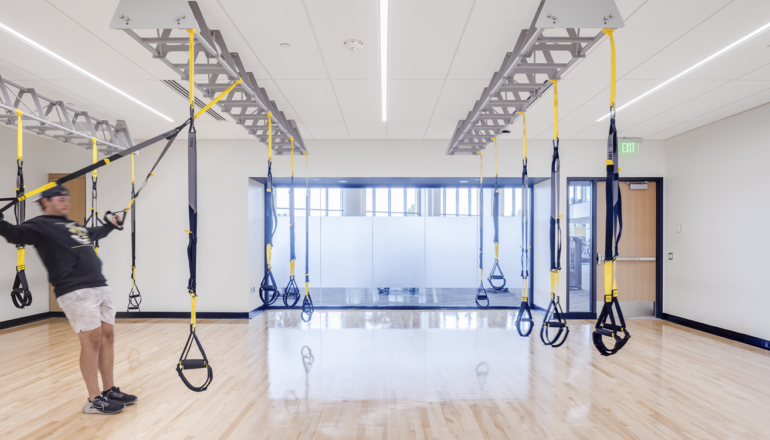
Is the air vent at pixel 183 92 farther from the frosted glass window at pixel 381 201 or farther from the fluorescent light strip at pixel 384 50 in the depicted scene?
the frosted glass window at pixel 381 201

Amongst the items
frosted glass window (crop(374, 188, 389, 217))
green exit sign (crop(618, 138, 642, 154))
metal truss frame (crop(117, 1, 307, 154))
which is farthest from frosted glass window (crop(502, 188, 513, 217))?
metal truss frame (crop(117, 1, 307, 154))

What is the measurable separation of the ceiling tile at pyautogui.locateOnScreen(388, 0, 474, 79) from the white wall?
4335 mm

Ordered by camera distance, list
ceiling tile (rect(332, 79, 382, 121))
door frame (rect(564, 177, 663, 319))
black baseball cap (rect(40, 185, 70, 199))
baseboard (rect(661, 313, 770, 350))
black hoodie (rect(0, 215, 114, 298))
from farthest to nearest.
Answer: door frame (rect(564, 177, 663, 319)) < baseboard (rect(661, 313, 770, 350)) < ceiling tile (rect(332, 79, 382, 121)) < black baseball cap (rect(40, 185, 70, 199)) < black hoodie (rect(0, 215, 114, 298))

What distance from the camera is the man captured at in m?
2.92

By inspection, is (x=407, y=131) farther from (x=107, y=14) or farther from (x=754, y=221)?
(x=754, y=221)

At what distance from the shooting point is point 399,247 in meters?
7.30

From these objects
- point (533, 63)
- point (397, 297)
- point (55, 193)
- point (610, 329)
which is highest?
point (533, 63)

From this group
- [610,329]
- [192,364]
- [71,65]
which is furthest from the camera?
[71,65]

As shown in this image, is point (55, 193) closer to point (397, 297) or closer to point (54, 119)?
point (54, 119)

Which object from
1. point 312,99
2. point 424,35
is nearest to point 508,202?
point 312,99

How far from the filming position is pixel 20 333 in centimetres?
552

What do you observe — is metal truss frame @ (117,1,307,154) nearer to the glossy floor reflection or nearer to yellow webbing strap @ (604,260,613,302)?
yellow webbing strap @ (604,260,613,302)

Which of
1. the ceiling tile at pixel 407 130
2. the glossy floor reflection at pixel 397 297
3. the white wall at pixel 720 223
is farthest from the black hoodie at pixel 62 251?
the white wall at pixel 720 223

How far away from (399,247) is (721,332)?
493cm
